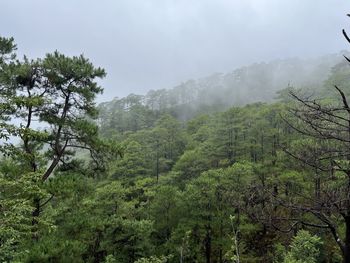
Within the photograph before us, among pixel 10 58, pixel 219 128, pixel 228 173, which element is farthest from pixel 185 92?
pixel 10 58

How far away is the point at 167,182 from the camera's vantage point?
37312 millimetres

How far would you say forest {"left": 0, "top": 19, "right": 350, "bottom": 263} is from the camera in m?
4.42

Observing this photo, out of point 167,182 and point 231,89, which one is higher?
point 231,89

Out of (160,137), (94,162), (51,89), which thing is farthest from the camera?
(160,137)

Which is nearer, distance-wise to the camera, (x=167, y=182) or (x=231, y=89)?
(x=167, y=182)

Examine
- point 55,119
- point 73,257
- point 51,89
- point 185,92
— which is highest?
point 185,92

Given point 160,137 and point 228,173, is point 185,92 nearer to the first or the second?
point 160,137

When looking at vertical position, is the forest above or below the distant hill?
below

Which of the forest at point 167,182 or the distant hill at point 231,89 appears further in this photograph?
→ the distant hill at point 231,89

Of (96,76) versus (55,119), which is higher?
(96,76)

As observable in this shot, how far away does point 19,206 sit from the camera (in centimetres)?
748

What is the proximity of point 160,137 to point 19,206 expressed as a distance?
43.5 metres

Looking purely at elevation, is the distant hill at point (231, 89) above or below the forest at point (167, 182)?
above

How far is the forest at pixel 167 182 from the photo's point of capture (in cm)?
442
